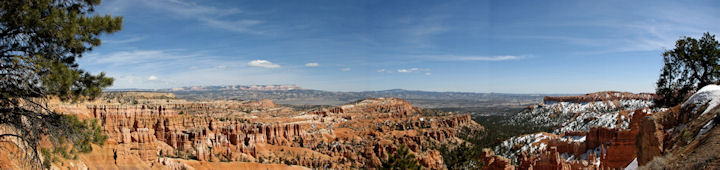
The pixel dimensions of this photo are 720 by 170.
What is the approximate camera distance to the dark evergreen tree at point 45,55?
8.52 m

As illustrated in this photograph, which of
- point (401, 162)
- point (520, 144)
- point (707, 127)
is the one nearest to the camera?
point (707, 127)

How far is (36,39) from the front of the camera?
29.9 feet

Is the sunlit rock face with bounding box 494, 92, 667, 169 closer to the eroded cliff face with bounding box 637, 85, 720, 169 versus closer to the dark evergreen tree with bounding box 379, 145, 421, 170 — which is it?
the eroded cliff face with bounding box 637, 85, 720, 169

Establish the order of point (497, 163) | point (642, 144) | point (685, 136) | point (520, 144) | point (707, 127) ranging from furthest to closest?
point (520, 144) < point (497, 163) < point (642, 144) < point (685, 136) < point (707, 127)

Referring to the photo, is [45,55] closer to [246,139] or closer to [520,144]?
[246,139]

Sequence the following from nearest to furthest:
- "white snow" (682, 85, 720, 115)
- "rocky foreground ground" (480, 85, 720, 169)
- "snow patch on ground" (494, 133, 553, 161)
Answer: "rocky foreground ground" (480, 85, 720, 169)
"white snow" (682, 85, 720, 115)
"snow patch on ground" (494, 133, 553, 161)

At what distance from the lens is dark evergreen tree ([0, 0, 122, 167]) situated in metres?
8.52

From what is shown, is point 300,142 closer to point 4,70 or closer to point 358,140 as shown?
point 358,140

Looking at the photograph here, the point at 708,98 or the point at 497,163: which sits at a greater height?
the point at 708,98

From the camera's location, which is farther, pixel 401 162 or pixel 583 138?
pixel 583 138

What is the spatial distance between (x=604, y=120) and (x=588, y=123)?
7.43m

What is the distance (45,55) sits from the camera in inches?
365

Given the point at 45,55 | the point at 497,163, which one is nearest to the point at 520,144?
the point at 497,163

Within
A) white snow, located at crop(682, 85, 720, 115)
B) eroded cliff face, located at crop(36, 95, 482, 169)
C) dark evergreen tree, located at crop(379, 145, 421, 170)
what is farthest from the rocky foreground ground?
eroded cliff face, located at crop(36, 95, 482, 169)
